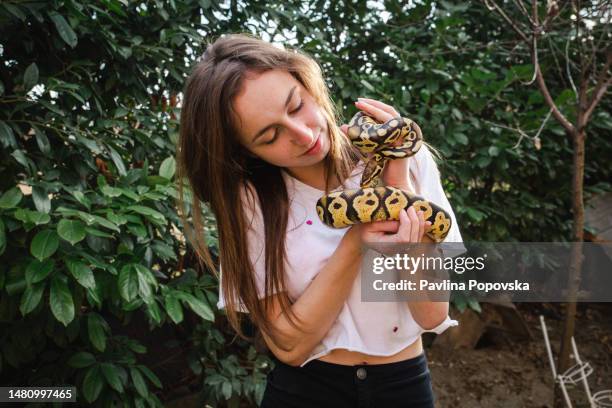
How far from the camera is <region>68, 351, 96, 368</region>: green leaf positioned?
2170mm

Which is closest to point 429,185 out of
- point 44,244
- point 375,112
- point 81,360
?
point 375,112

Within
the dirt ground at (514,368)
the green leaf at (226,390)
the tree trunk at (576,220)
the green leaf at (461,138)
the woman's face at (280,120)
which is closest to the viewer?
the woman's face at (280,120)

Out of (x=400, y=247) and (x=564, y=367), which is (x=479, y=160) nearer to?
(x=564, y=367)

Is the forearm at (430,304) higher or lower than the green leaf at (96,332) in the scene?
higher

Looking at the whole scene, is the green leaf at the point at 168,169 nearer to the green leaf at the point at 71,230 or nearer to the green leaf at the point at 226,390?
the green leaf at the point at 71,230

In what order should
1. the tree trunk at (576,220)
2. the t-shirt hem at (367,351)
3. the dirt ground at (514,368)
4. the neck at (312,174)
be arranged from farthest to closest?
the dirt ground at (514,368) → the tree trunk at (576,220) → the neck at (312,174) → the t-shirt hem at (367,351)

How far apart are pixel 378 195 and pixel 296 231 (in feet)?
1.14

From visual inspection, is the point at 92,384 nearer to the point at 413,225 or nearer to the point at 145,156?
the point at 145,156

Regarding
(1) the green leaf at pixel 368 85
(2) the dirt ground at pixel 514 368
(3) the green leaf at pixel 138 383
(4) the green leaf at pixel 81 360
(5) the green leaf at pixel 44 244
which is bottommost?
(2) the dirt ground at pixel 514 368

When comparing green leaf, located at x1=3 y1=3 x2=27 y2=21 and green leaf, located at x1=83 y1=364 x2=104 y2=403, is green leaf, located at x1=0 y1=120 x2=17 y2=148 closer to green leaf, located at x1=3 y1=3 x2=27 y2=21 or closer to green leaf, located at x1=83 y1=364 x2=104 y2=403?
green leaf, located at x1=3 y1=3 x2=27 y2=21

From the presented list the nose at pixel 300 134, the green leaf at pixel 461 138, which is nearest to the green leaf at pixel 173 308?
the nose at pixel 300 134

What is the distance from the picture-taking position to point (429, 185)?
156cm

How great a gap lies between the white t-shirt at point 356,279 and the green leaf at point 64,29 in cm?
116

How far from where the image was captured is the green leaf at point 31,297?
69.4 inches
